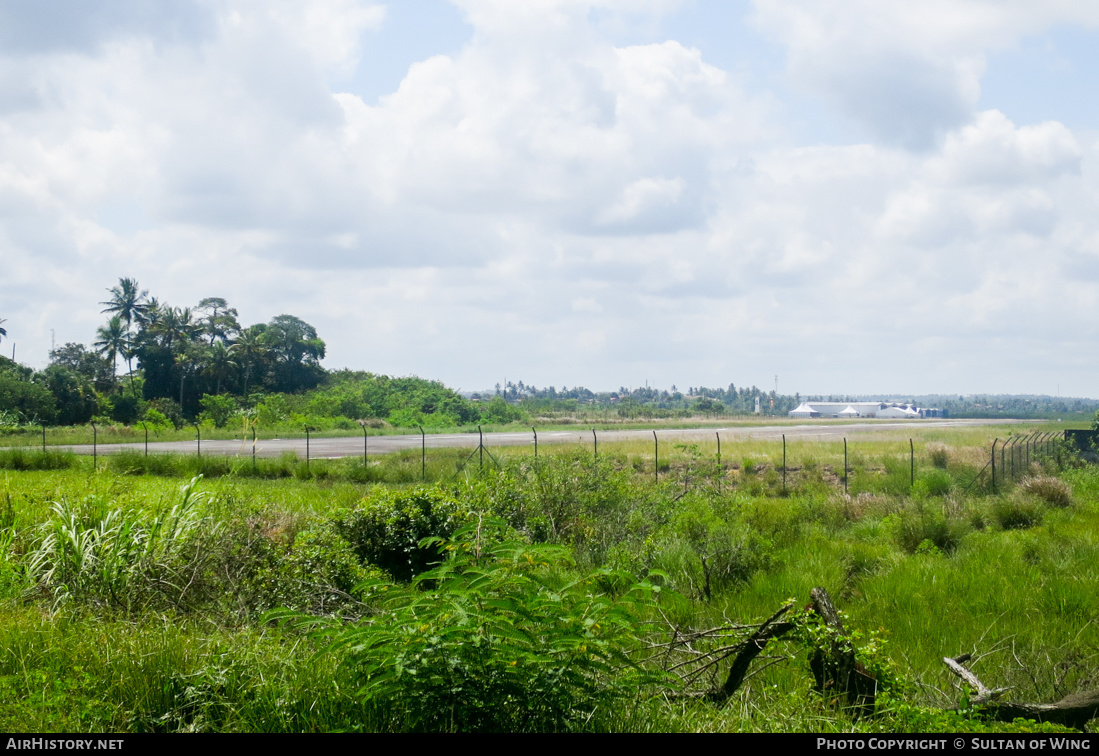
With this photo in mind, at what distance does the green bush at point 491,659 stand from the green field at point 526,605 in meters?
0.02

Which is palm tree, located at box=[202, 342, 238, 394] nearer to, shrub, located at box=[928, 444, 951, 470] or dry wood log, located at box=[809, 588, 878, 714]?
shrub, located at box=[928, 444, 951, 470]

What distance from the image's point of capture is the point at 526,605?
16.0 ft

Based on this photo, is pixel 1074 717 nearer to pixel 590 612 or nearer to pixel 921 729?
pixel 921 729

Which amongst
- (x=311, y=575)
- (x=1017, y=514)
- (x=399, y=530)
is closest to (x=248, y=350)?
(x=399, y=530)

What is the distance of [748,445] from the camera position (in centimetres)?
4019

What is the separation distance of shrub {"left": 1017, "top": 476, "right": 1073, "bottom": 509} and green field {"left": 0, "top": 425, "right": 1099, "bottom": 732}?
3.0 inches

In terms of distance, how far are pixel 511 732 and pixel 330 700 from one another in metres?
1.17

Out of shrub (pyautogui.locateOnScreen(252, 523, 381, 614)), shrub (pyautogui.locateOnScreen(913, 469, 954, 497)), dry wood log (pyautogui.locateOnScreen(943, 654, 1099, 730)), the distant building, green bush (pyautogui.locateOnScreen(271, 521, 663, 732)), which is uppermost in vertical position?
green bush (pyautogui.locateOnScreen(271, 521, 663, 732))

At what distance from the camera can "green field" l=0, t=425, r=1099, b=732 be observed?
4816 millimetres

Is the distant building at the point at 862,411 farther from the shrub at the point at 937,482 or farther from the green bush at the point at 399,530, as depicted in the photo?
the green bush at the point at 399,530

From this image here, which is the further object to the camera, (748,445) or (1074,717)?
(748,445)

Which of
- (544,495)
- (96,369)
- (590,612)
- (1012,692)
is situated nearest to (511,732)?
(590,612)

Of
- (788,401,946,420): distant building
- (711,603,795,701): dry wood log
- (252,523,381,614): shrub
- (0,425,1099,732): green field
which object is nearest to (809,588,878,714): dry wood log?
(0,425,1099,732): green field
